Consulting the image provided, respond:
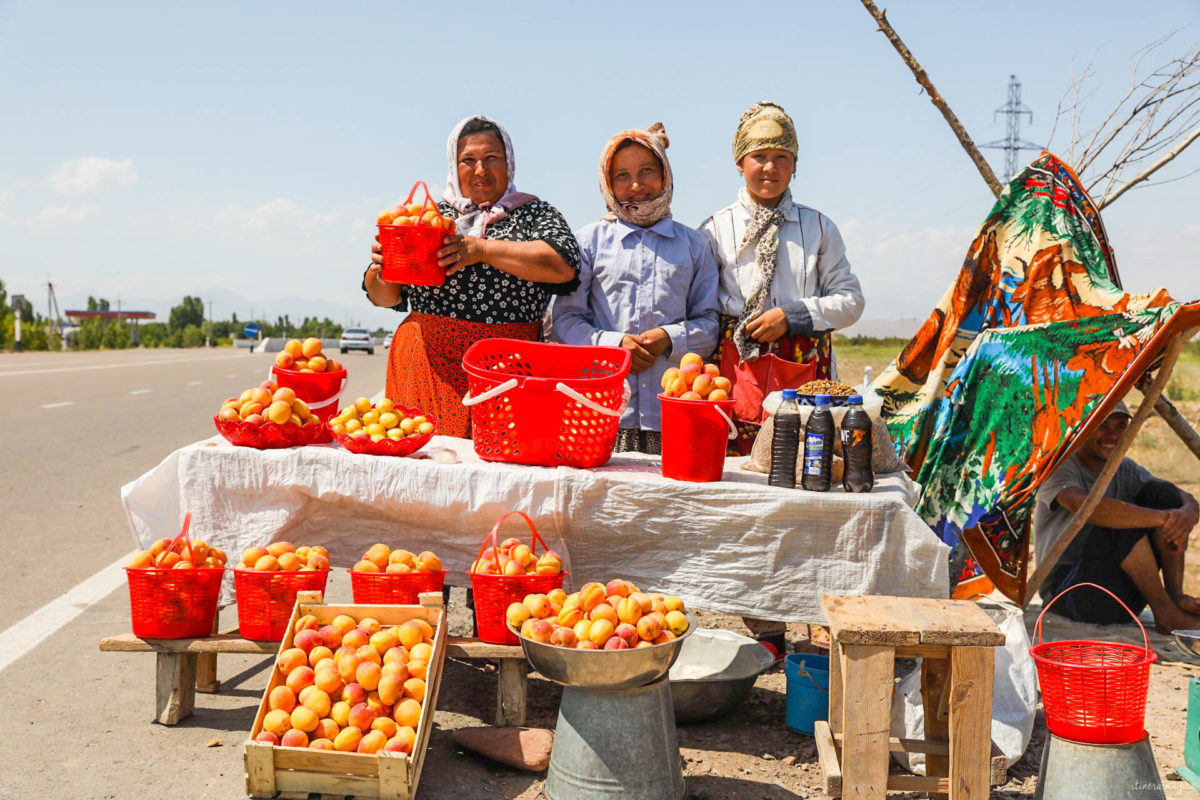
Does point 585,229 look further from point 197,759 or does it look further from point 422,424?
point 197,759

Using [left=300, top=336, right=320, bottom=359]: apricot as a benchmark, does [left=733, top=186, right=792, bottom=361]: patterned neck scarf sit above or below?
above

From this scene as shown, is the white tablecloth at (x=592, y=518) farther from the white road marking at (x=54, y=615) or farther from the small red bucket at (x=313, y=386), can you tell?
the white road marking at (x=54, y=615)

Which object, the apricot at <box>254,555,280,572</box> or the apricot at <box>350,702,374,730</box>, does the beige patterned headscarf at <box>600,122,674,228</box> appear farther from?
the apricot at <box>350,702,374,730</box>

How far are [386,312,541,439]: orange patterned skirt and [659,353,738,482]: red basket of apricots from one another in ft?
3.60

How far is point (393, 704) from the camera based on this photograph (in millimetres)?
3180

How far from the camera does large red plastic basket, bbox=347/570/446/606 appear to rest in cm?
364

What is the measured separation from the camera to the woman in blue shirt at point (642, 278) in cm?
448

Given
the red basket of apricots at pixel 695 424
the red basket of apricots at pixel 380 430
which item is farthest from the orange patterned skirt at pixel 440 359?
the red basket of apricots at pixel 695 424

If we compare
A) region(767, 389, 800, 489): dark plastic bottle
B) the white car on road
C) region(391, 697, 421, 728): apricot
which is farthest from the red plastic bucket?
the white car on road

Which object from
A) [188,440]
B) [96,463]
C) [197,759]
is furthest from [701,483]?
[188,440]

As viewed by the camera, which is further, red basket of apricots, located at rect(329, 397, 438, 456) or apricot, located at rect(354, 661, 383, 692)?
red basket of apricots, located at rect(329, 397, 438, 456)

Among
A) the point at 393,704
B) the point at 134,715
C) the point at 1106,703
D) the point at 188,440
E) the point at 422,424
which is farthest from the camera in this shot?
the point at 188,440

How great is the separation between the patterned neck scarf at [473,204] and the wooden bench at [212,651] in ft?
6.34

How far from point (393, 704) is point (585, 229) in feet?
8.03
